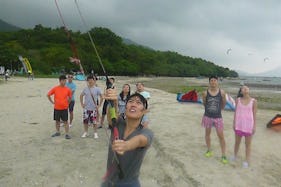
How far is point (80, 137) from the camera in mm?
7641

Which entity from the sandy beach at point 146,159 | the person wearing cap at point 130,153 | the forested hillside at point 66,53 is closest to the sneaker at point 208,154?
the sandy beach at point 146,159

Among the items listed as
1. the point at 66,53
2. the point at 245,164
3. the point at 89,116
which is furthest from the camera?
the point at 66,53

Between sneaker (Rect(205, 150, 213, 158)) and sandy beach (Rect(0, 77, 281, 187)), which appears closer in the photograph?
sandy beach (Rect(0, 77, 281, 187))

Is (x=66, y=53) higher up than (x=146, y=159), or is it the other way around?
(x=66, y=53)

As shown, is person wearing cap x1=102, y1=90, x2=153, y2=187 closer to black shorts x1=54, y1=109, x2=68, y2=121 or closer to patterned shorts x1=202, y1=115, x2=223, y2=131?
patterned shorts x1=202, y1=115, x2=223, y2=131

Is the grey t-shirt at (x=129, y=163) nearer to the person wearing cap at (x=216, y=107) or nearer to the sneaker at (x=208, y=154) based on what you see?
the person wearing cap at (x=216, y=107)

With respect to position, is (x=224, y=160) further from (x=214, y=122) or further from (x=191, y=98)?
(x=191, y=98)

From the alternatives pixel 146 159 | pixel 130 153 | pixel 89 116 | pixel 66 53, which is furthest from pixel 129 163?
pixel 66 53

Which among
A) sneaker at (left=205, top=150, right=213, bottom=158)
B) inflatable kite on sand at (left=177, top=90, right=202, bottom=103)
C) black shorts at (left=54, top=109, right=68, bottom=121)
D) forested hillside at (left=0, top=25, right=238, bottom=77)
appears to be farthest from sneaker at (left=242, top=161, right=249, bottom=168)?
forested hillside at (left=0, top=25, right=238, bottom=77)

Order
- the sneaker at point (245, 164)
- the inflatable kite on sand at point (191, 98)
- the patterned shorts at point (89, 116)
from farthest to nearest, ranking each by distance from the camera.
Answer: the inflatable kite on sand at point (191, 98), the patterned shorts at point (89, 116), the sneaker at point (245, 164)

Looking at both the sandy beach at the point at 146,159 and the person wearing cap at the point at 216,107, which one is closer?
the sandy beach at the point at 146,159

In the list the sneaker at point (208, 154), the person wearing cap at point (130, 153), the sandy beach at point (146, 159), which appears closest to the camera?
the person wearing cap at point (130, 153)

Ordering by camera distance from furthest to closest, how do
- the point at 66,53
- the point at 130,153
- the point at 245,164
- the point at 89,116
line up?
the point at 66,53
the point at 89,116
the point at 245,164
the point at 130,153

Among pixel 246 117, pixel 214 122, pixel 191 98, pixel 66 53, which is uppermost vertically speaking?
pixel 66 53
